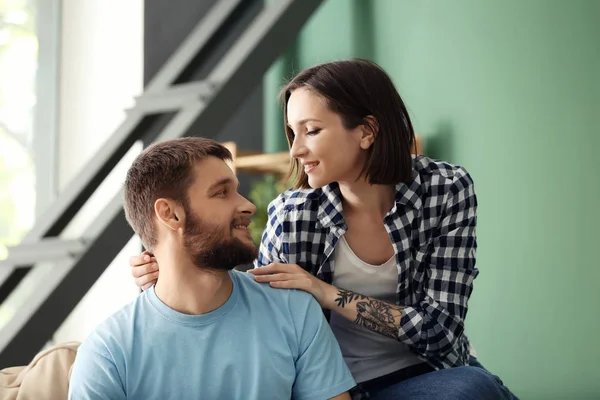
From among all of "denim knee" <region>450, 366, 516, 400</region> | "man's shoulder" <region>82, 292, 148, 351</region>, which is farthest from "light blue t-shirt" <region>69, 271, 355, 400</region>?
"denim knee" <region>450, 366, 516, 400</region>

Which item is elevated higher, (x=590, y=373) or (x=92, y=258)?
(x=92, y=258)

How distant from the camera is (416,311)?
171 cm

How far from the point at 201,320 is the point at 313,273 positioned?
0.40 m

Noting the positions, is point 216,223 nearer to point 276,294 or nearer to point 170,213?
point 170,213

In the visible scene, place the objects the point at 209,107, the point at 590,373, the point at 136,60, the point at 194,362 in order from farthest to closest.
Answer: the point at 136,60 < the point at 209,107 < the point at 590,373 < the point at 194,362

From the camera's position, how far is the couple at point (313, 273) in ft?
4.92

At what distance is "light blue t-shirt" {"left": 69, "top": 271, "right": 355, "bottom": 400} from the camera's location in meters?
1.47

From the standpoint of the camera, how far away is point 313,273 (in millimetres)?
1842

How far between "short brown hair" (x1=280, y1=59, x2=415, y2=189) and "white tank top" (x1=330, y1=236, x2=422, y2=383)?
0.67 feet

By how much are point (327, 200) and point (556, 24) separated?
1142mm

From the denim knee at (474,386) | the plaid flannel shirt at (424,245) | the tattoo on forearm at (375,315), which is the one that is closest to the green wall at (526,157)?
the plaid flannel shirt at (424,245)

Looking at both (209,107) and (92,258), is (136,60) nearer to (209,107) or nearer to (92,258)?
(209,107)

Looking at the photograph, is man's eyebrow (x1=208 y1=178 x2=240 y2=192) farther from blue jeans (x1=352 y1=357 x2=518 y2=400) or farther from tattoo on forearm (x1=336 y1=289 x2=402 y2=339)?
blue jeans (x1=352 y1=357 x2=518 y2=400)

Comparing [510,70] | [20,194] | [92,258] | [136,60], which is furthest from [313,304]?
[20,194]
